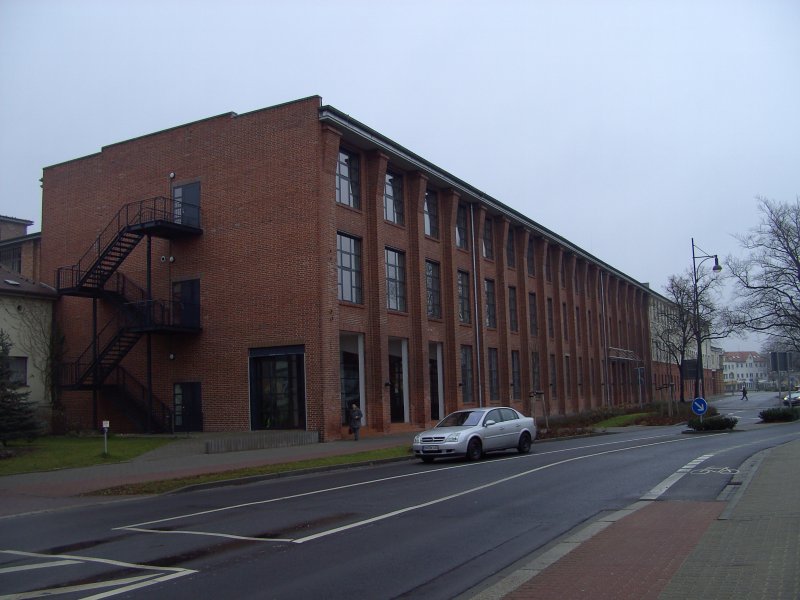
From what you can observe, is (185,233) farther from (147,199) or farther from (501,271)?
(501,271)

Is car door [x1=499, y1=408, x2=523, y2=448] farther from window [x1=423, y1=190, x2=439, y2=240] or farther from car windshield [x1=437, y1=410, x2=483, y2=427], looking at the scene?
window [x1=423, y1=190, x2=439, y2=240]

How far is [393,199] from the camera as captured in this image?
35.3 meters

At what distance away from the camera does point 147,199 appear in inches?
1320

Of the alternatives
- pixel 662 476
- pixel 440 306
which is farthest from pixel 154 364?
pixel 662 476

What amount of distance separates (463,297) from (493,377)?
582 centimetres

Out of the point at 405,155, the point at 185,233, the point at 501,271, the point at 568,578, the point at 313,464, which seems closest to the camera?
the point at 568,578

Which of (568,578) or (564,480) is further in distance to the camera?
(564,480)

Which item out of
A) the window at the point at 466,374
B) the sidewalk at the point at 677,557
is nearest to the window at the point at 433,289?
the window at the point at 466,374

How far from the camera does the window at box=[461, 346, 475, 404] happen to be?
39503 mm

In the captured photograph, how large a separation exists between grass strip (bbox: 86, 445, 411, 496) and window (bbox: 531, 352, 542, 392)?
88.0 feet

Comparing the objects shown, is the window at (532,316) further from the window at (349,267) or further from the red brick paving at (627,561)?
the red brick paving at (627,561)

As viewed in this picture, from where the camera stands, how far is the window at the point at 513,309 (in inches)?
1850

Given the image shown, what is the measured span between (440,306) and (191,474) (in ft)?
71.7

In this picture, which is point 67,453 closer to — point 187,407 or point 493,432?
point 187,407
